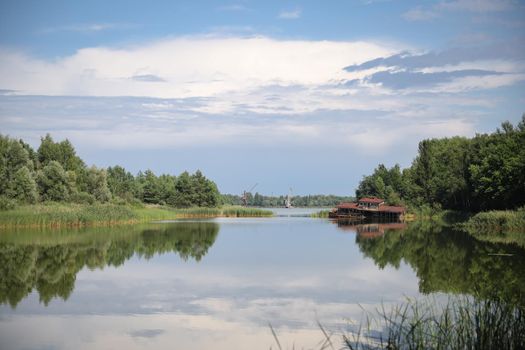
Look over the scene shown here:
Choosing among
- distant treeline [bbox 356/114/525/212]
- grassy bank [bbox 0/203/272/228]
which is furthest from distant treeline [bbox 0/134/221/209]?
distant treeline [bbox 356/114/525/212]

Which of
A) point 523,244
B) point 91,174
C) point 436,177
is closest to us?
point 523,244

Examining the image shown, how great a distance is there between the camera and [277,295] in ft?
54.4

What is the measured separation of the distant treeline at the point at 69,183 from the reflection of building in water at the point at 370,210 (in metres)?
20.6

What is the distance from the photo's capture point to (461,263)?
23859mm

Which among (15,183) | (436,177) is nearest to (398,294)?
(15,183)

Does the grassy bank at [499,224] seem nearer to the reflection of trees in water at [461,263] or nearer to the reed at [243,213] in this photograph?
the reflection of trees in water at [461,263]

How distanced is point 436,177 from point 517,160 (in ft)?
105

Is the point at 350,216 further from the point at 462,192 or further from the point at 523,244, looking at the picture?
the point at 523,244

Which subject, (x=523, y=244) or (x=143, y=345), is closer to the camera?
(x=143, y=345)

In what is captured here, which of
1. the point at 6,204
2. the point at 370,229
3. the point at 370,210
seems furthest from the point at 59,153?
the point at 370,210

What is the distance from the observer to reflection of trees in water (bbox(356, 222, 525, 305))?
16.7m

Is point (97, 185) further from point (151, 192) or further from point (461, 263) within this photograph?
point (461, 263)

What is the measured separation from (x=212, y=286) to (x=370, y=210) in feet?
223

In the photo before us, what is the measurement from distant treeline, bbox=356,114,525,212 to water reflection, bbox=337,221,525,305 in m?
15.6
